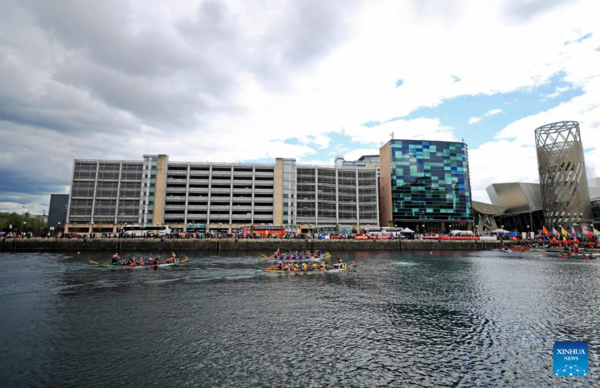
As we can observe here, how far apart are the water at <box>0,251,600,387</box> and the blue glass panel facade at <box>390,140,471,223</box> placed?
10515 cm

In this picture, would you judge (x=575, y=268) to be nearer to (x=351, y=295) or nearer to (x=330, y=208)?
(x=351, y=295)

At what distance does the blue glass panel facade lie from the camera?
5758 inches

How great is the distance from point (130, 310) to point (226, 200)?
367 ft

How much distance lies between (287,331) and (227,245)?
7133cm

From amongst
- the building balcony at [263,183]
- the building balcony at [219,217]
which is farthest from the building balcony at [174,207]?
the building balcony at [263,183]

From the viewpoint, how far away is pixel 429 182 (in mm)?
147750

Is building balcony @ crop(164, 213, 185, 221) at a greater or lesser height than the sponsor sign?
greater

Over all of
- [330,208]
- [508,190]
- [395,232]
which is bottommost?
[395,232]

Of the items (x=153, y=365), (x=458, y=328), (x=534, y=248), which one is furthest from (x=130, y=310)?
(x=534, y=248)

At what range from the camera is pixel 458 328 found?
24203 millimetres

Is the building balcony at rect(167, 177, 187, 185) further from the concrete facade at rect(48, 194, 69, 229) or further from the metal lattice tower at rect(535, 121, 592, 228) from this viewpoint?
the metal lattice tower at rect(535, 121, 592, 228)

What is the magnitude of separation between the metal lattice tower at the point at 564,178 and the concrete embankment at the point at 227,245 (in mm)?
48979

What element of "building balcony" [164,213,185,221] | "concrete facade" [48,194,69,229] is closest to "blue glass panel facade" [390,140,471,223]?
"building balcony" [164,213,185,221]

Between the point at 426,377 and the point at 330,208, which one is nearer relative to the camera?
the point at 426,377
